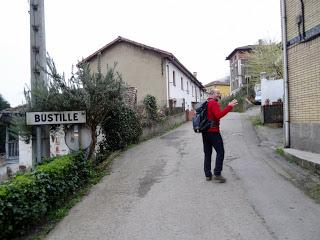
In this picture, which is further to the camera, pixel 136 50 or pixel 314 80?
pixel 136 50

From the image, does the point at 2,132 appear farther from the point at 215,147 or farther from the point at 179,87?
the point at 215,147

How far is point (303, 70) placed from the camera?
38.9 feet

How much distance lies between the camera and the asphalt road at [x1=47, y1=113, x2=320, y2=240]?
5.98m

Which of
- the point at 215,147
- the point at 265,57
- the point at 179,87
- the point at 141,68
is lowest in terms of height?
the point at 215,147

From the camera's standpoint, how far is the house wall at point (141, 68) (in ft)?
99.1

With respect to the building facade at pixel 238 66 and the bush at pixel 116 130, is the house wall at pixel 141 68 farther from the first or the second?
the building facade at pixel 238 66

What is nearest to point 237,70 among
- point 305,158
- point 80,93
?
point 305,158

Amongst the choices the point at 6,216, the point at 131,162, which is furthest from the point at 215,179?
the point at 6,216

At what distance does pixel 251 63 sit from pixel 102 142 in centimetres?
2835

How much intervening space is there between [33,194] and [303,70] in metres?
8.31

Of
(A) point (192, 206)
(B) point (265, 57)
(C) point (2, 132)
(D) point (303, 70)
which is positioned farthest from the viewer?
(C) point (2, 132)

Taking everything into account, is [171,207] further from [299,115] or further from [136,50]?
[136,50]

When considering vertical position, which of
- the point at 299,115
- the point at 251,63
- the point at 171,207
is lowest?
the point at 171,207

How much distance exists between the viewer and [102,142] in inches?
552
